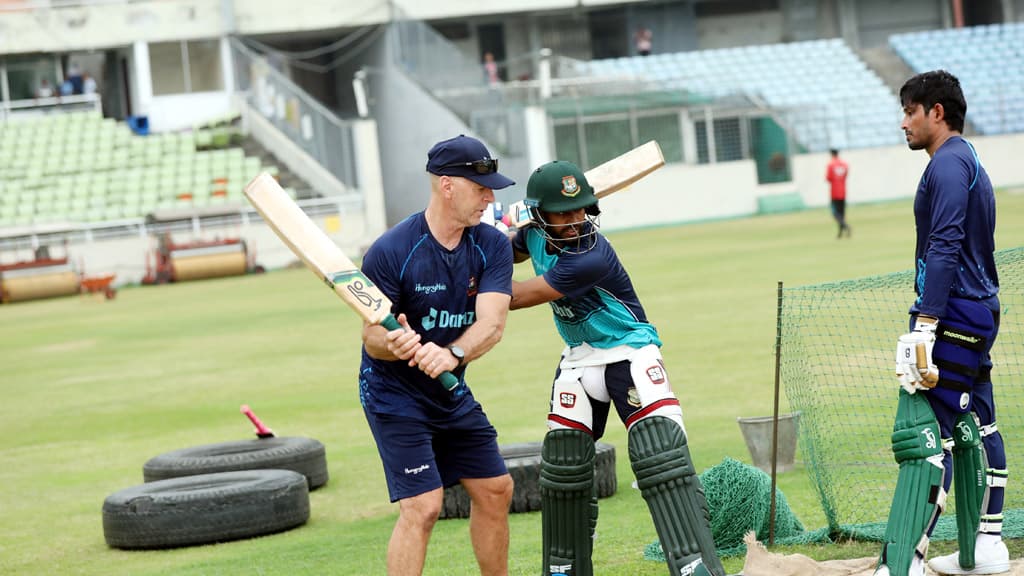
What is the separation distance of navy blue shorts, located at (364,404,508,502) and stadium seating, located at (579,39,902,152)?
37.3 m

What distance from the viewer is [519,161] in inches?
1629

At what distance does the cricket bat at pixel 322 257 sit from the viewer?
19.1 ft

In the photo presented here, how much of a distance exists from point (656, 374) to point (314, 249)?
164 cm

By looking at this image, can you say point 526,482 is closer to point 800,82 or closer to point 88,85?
point 88,85

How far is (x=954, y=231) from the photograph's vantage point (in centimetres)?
593

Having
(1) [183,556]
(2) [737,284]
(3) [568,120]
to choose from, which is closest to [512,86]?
(3) [568,120]

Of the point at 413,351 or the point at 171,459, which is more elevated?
the point at 413,351

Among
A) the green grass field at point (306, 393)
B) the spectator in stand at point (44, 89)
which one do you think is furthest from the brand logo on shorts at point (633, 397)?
the spectator in stand at point (44, 89)

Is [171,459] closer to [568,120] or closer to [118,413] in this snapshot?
[118,413]

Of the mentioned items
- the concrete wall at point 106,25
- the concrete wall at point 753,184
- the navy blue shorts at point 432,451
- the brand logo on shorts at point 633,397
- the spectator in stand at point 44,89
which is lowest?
the concrete wall at point 753,184

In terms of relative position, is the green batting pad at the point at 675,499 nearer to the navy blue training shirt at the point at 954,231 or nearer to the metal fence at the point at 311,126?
the navy blue training shirt at the point at 954,231

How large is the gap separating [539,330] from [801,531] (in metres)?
11.1

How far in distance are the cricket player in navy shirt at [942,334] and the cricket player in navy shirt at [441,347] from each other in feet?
5.81

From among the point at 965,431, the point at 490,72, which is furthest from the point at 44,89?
the point at 965,431
